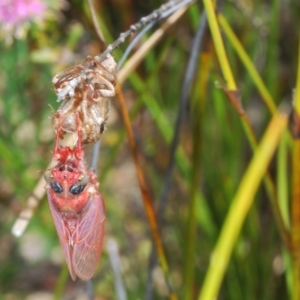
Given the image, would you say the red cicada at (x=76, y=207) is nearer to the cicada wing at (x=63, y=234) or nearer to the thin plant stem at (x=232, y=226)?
the cicada wing at (x=63, y=234)

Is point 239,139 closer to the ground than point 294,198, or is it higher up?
closer to the ground

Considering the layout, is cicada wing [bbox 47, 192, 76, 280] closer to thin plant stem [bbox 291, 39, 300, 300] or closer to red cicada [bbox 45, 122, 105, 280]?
red cicada [bbox 45, 122, 105, 280]

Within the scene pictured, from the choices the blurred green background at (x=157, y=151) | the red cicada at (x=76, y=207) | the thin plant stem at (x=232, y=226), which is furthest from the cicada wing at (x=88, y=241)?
the blurred green background at (x=157, y=151)

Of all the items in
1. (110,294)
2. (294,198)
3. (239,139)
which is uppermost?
(294,198)

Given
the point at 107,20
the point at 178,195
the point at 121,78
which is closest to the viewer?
the point at 121,78

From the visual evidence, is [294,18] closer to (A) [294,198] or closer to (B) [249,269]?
(B) [249,269]

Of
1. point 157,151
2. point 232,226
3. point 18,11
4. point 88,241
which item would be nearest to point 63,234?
point 88,241

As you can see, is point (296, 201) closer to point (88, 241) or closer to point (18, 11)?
point (88, 241)

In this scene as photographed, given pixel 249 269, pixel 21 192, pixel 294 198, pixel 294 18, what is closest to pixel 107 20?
pixel 294 18
